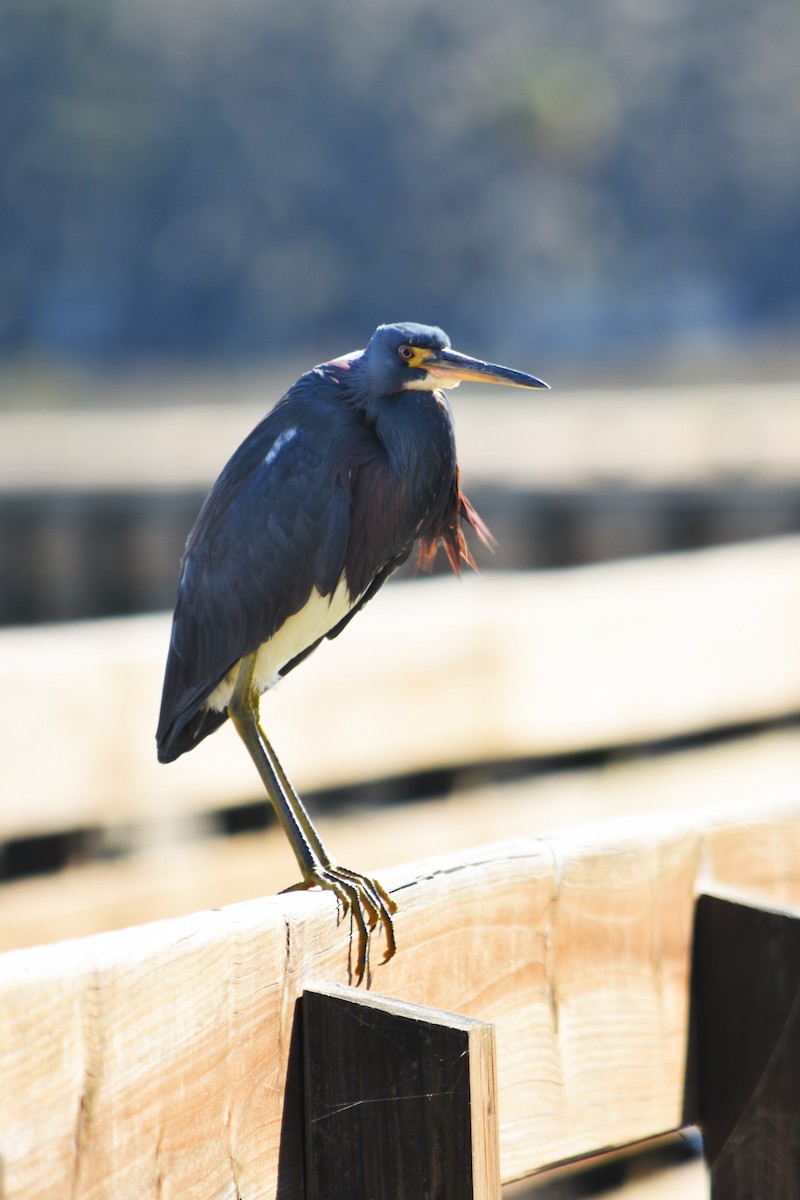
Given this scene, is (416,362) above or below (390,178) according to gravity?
below

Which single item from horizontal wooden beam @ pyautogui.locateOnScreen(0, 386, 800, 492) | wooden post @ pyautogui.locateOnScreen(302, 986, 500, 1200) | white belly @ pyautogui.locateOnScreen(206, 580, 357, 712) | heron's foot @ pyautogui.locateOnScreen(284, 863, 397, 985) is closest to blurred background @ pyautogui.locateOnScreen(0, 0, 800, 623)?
horizontal wooden beam @ pyautogui.locateOnScreen(0, 386, 800, 492)

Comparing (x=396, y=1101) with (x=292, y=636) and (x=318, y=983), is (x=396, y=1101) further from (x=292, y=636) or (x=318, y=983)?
(x=292, y=636)

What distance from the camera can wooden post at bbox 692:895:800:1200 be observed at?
1.44m

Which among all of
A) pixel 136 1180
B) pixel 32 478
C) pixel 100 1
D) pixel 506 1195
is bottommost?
pixel 506 1195

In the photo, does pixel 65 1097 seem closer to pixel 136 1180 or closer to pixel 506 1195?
pixel 136 1180

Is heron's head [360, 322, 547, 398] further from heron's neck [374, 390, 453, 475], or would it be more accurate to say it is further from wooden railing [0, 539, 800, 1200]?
wooden railing [0, 539, 800, 1200]

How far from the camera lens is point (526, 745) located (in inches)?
139

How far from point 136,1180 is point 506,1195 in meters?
1.57

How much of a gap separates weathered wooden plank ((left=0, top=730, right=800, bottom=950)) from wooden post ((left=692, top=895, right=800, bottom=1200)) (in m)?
1.03

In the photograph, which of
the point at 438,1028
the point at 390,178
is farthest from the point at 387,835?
the point at 390,178

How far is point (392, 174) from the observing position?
144 ft

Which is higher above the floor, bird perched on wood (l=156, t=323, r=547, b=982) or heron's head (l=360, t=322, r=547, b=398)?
heron's head (l=360, t=322, r=547, b=398)

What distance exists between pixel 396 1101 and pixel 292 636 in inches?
43.5

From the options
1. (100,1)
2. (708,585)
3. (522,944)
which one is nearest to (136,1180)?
(522,944)
